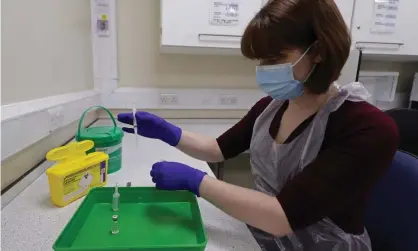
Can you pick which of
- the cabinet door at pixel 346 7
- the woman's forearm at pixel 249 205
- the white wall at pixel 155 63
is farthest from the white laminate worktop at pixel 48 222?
the cabinet door at pixel 346 7

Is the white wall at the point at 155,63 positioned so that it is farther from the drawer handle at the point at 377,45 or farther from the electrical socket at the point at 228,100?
the drawer handle at the point at 377,45

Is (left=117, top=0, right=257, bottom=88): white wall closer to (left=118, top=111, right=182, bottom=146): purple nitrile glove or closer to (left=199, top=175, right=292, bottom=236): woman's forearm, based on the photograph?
(left=118, top=111, right=182, bottom=146): purple nitrile glove

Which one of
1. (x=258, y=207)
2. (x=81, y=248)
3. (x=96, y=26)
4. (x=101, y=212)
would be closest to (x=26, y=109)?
(x=101, y=212)

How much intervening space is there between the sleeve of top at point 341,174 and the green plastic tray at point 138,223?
Answer: 0.23m

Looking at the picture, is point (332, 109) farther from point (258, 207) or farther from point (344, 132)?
point (258, 207)

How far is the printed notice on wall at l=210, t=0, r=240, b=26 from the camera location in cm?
152

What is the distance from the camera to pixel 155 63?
182cm

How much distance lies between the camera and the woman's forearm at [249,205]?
0.63 meters

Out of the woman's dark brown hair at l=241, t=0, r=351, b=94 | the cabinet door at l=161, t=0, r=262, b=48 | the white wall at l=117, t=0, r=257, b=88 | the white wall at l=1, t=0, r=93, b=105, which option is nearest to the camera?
the woman's dark brown hair at l=241, t=0, r=351, b=94

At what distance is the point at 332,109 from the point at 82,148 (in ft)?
Result: 2.41

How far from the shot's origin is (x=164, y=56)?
5.96 feet

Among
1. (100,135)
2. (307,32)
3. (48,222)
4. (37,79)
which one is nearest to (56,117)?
(37,79)

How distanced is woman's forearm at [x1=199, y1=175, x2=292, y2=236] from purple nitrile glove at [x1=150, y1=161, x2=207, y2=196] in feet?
0.07

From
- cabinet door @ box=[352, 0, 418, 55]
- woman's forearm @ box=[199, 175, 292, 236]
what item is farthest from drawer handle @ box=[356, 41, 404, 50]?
woman's forearm @ box=[199, 175, 292, 236]
